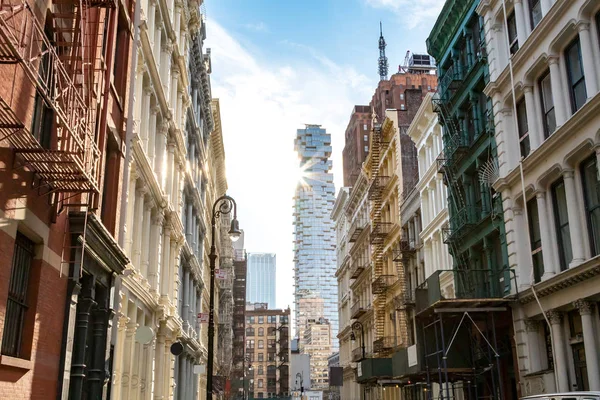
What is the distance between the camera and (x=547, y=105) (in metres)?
22.9

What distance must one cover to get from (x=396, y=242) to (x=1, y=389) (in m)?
42.3

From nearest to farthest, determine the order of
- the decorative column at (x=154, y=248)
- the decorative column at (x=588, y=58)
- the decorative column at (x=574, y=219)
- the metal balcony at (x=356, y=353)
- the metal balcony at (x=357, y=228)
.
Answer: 1. the decorative column at (x=588, y=58)
2. the decorative column at (x=574, y=219)
3. the decorative column at (x=154, y=248)
4. the metal balcony at (x=356, y=353)
5. the metal balcony at (x=357, y=228)

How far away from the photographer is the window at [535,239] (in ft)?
→ 76.7

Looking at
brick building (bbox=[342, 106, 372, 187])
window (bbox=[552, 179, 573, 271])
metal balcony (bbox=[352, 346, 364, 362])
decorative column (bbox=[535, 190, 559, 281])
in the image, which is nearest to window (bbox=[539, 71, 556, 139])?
window (bbox=[552, 179, 573, 271])

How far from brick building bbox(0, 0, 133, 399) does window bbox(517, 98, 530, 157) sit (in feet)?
48.8

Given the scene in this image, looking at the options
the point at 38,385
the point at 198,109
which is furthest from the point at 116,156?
the point at 198,109

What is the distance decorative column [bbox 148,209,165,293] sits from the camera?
27.8 meters

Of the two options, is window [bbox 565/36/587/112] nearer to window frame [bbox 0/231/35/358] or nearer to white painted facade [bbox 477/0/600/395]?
white painted facade [bbox 477/0/600/395]

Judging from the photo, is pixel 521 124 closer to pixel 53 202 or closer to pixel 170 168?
pixel 170 168

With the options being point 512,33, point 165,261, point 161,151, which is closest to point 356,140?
point 165,261

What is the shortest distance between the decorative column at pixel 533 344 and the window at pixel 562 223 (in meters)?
2.83

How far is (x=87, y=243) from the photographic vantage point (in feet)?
49.0

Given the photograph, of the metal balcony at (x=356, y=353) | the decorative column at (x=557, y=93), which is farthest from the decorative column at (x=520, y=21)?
the metal balcony at (x=356, y=353)

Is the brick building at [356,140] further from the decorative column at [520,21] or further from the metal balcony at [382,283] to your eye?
the decorative column at [520,21]
